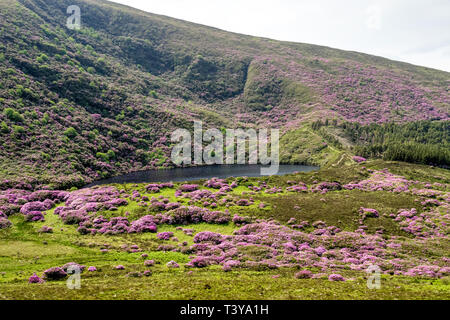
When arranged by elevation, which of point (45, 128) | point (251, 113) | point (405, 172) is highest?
point (251, 113)

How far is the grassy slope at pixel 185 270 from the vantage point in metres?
22.7

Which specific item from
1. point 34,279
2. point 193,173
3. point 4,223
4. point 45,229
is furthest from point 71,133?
point 34,279

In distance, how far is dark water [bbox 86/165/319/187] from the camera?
93.3 metres

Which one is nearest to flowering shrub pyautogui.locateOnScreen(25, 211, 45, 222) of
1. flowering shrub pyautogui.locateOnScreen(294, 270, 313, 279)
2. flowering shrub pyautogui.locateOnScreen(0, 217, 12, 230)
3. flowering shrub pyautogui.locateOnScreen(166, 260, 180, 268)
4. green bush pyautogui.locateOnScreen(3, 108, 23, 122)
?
flowering shrub pyautogui.locateOnScreen(0, 217, 12, 230)

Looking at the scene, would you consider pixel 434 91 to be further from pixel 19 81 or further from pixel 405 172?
pixel 19 81

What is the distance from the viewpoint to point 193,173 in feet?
339

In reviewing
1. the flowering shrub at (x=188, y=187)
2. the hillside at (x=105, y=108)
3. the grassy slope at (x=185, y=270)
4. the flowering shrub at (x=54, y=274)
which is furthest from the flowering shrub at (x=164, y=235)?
the hillside at (x=105, y=108)

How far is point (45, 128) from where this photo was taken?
10162 centimetres

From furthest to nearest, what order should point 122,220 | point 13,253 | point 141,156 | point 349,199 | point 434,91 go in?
point 434,91 → point 141,156 → point 349,199 → point 122,220 → point 13,253

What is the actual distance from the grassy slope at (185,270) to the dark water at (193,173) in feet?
99.7

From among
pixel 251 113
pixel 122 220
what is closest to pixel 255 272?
pixel 122 220

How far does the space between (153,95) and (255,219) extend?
145617mm

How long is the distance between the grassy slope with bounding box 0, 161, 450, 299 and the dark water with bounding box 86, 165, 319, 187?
99.7 feet

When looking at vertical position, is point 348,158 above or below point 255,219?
above
